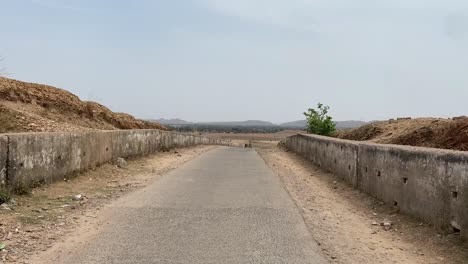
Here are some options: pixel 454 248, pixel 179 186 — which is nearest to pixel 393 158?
pixel 454 248

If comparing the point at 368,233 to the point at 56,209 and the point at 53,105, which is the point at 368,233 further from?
the point at 53,105

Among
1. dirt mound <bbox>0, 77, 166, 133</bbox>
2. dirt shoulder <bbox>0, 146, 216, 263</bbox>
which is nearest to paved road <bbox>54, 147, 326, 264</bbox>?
dirt shoulder <bbox>0, 146, 216, 263</bbox>

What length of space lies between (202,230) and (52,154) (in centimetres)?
508

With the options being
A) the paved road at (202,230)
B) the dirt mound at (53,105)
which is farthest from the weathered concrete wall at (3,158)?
the dirt mound at (53,105)

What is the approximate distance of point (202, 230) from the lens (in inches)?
274

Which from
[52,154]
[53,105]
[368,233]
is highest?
[53,105]

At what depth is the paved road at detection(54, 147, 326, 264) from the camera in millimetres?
5637

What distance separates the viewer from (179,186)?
457 inches

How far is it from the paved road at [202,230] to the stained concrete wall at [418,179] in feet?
5.89

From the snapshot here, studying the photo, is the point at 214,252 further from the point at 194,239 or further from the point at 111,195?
the point at 111,195

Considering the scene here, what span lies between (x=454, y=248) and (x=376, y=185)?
3.65m

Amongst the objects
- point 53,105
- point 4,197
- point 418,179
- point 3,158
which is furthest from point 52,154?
point 53,105

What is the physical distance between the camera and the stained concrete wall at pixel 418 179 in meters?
6.20

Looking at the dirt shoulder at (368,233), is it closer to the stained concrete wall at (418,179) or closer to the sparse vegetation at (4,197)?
the stained concrete wall at (418,179)
